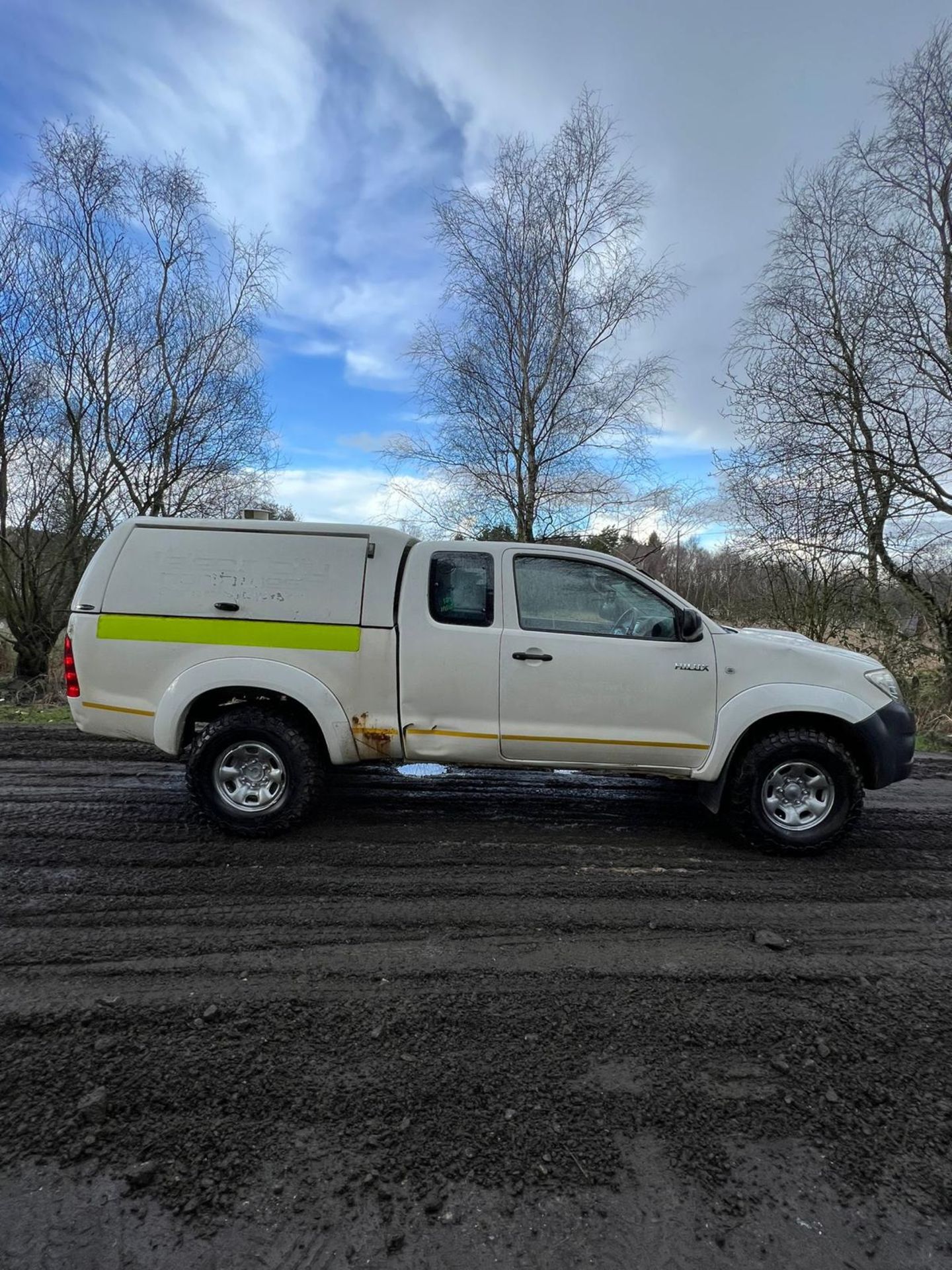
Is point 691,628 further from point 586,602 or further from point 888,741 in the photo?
point 888,741

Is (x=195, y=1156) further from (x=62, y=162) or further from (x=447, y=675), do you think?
(x=62, y=162)

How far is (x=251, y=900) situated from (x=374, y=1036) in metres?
1.33

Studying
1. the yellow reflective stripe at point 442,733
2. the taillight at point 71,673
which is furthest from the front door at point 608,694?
the taillight at point 71,673

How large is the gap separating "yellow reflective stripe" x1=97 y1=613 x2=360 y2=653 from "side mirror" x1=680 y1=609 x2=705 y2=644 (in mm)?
2183

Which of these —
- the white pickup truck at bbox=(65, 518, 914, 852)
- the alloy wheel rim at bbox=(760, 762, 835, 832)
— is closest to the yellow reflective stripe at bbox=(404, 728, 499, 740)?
the white pickup truck at bbox=(65, 518, 914, 852)

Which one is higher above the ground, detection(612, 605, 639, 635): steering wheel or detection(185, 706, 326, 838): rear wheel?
detection(612, 605, 639, 635): steering wheel

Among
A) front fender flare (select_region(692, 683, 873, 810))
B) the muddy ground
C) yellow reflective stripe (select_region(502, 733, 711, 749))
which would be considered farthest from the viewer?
yellow reflective stripe (select_region(502, 733, 711, 749))

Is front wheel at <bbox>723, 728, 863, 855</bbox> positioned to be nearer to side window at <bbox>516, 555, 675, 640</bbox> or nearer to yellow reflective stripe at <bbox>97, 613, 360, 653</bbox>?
side window at <bbox>516, 555, 675, 640</bbox>

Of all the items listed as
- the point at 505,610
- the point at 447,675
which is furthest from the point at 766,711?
the point at 447,675

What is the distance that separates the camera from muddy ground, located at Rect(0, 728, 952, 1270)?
166 cm

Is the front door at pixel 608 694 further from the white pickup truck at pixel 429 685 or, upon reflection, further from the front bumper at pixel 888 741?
the front bumper at pixel 888 741

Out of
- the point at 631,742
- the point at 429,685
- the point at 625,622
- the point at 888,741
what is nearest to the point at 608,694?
the point at 631,742

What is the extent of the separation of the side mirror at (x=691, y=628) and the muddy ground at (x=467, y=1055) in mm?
1440

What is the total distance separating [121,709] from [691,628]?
12.8 feet
